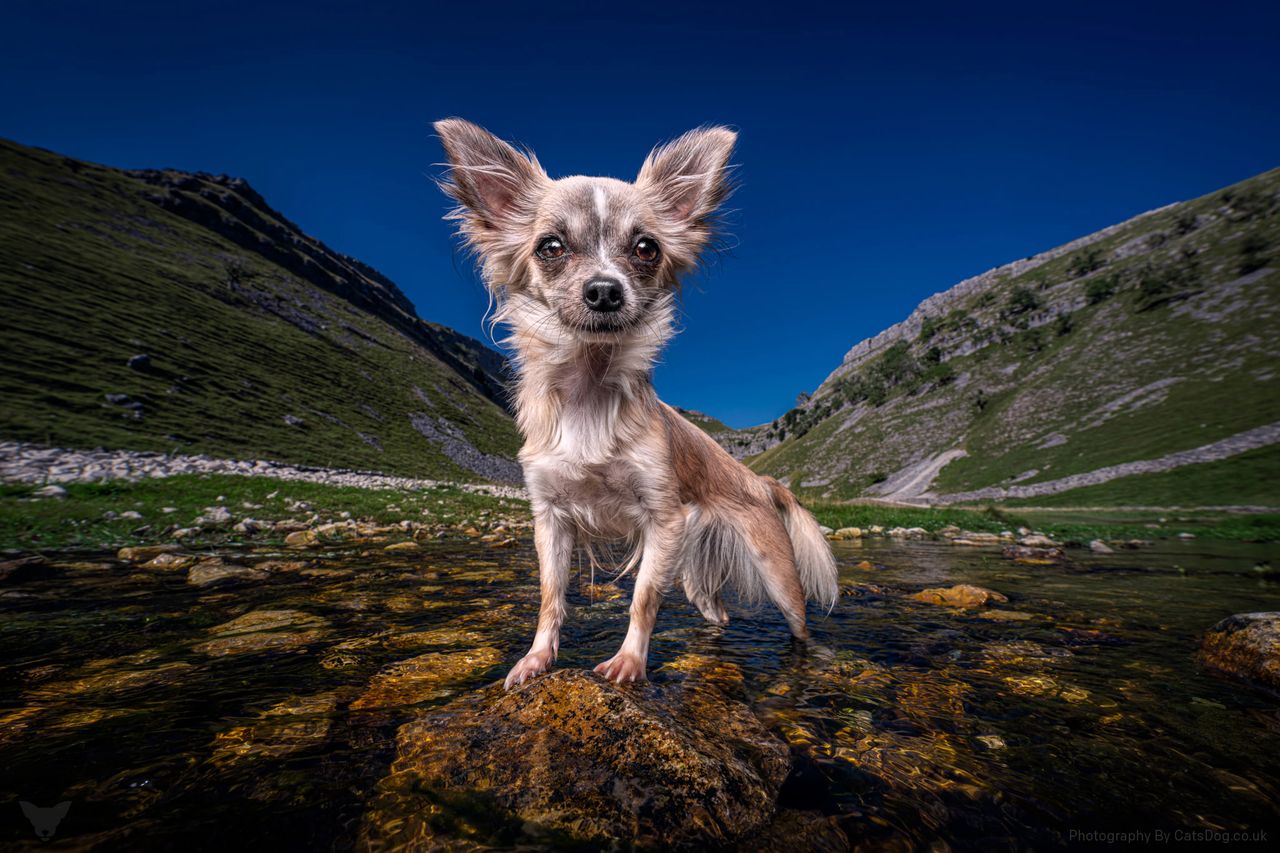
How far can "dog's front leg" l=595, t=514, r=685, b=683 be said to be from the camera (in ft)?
11.7

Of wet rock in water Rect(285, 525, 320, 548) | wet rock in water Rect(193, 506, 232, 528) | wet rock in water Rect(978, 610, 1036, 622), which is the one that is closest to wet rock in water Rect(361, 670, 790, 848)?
wet rock in water Rect(978, 610, 1036, 622)

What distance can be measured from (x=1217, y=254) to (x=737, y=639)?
128 metres

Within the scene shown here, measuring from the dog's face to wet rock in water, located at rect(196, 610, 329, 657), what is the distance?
11.8ft

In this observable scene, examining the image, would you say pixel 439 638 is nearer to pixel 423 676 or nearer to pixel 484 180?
pixel 423 676

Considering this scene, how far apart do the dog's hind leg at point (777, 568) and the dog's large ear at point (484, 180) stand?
13.0 ft

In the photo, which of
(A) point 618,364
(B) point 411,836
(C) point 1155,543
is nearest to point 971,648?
(A) point 618,364

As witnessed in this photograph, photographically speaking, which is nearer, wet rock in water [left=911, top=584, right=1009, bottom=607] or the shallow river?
the shallow river

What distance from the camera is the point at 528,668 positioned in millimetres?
3482

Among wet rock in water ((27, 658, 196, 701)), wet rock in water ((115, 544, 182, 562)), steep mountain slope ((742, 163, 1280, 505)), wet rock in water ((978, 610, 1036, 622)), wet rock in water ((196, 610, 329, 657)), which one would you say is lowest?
wet rock in water ((978, 610, 1036, 622))

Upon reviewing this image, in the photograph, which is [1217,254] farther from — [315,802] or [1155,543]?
[315,802]

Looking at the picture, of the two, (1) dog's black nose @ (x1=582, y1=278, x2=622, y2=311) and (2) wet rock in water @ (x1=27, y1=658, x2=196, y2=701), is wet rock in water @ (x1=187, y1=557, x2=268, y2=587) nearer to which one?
(2) wet rock in water @ (x1=27, y1=658, x2=196, y2=701)

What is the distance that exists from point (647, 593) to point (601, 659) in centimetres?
89

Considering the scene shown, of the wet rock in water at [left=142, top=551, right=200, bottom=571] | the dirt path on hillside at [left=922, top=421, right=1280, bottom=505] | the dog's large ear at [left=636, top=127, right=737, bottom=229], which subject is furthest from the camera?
the dirt path on hillside at [left=922, top=421, right=1280, bottom=505]

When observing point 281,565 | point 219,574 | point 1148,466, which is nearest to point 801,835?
point 219,574
